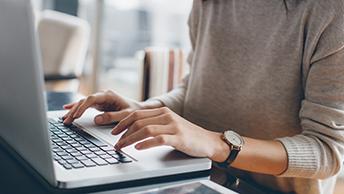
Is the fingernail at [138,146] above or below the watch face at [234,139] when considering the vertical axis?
above

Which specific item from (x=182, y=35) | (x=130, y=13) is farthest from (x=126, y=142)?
(x=130, y=13)

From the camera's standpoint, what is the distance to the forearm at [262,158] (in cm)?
83

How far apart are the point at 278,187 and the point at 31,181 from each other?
0.53 meters

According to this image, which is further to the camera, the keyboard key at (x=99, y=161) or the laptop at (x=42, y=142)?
the keyboard key at (x=99, y=161)

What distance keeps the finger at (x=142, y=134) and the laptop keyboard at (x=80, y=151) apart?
0.02 m

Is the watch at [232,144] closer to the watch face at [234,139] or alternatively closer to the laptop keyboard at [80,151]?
the watch face at [234,139]

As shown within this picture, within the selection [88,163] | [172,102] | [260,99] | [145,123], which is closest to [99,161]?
[88,163]

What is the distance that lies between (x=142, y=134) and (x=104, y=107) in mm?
322

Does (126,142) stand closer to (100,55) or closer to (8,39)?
(8,39)

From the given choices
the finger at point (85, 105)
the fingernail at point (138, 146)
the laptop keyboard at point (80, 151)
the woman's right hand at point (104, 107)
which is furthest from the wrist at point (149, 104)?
the fingernail at point (138, 146)

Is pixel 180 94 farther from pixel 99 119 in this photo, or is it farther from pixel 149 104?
pixel 99 119

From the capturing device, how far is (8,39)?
1.92ft

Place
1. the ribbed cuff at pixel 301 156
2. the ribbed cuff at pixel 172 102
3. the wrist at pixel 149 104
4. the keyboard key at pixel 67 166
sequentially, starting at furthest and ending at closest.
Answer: the ribbed cuff at pixel 172 102
the wrist at pixel 149 104
the ribbed cuff at pixel 301 156
the keyboard key at pixel 67 166

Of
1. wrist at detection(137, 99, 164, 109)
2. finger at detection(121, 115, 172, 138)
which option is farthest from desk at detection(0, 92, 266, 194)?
wrist at detection(137, 99, 164, 109)
